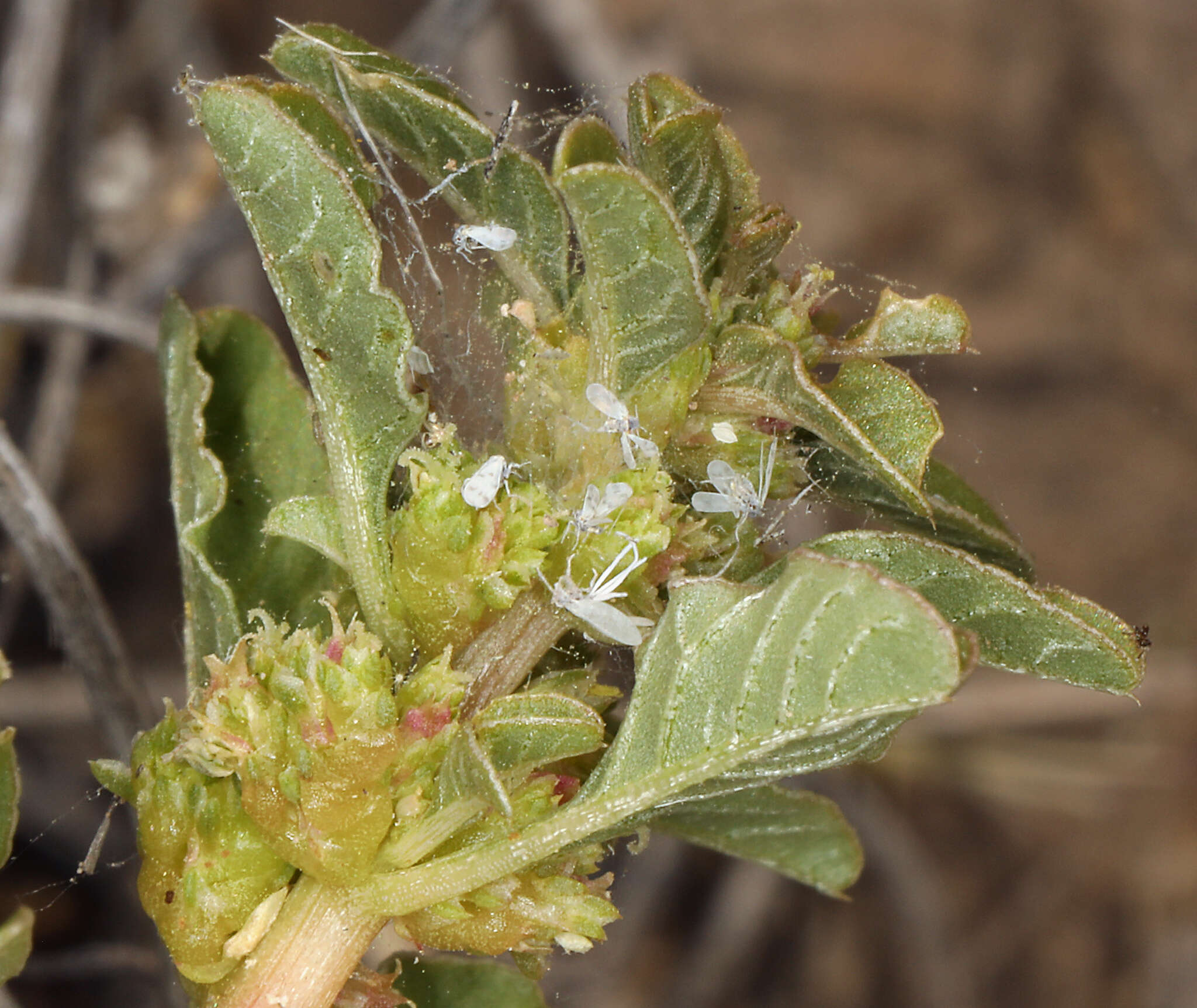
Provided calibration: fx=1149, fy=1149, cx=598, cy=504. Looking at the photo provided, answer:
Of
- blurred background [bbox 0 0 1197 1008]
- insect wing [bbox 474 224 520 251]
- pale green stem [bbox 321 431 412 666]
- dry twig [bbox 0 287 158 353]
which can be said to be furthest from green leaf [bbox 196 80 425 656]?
blurred background [bbox 0 0 1197 1008]

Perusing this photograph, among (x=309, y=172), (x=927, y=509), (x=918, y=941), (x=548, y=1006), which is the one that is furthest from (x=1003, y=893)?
(x=309, y=172)

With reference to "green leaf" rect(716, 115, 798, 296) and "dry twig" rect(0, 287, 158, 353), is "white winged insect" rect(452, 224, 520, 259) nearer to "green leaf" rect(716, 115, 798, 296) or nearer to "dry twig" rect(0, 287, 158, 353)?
"green leaf" rect(716, 115, 798, 296)

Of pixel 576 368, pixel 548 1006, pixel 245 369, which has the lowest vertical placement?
Answer: pixel 548 1006

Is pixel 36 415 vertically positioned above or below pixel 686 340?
below

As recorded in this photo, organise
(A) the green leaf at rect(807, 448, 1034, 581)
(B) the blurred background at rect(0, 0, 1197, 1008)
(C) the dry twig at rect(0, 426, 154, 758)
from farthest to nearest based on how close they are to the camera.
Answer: (B) the blurred background at rect(0, 0, 1197, 1008)
(C) the dry twig at rect(0, 426, 154, 758)
(A) the green leaf at rect(807, 448, 1034, 581)

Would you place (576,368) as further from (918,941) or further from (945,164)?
(945,164)

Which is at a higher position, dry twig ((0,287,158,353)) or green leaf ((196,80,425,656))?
green leaf ((196,80,425,656))

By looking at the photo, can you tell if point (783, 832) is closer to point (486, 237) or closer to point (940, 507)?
point (940, 507)
